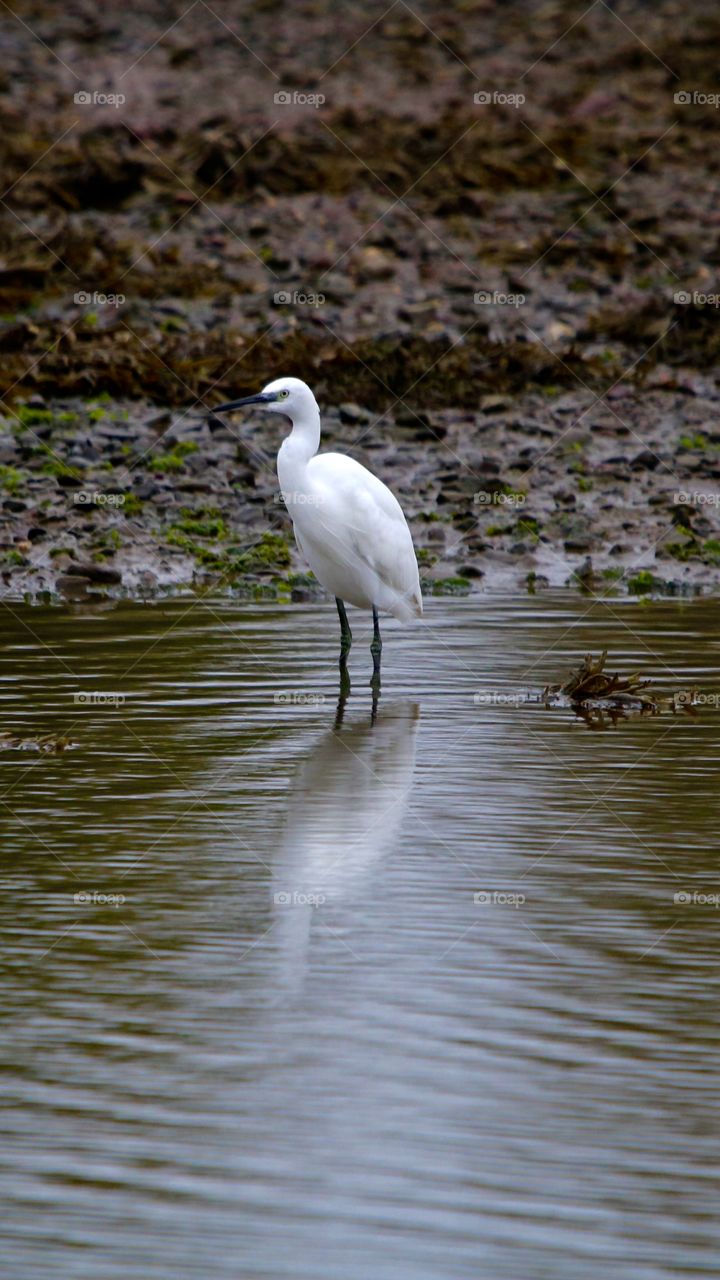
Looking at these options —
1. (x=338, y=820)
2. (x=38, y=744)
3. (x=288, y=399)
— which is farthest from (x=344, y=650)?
(x=338, y=820)

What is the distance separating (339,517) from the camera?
1270 cm

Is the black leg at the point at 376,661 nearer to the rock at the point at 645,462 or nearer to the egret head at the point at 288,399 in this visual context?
the egret head at the point at 288,399

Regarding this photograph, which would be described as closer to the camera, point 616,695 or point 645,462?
point 616,695

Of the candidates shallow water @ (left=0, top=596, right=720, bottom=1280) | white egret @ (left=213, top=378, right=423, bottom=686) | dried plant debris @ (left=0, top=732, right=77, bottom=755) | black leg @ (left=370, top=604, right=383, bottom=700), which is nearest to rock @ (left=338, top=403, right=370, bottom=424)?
white egret @ (left=213, top=378, right=423, bottom=686)

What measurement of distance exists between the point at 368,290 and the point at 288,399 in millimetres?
12047

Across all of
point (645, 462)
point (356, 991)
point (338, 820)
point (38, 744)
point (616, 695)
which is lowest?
point (356, 991)

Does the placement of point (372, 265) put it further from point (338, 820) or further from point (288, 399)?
point (338, 820)

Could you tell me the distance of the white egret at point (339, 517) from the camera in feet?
41.6

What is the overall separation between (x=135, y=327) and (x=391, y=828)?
49.8ft

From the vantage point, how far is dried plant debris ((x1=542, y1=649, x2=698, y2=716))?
11.3 meters

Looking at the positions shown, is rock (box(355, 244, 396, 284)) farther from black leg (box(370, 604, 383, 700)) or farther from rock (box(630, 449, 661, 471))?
black leg (box(370, 604, 383, 700))

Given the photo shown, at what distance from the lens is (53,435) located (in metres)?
19.2

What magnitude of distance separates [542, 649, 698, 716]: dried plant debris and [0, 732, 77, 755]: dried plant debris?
292 cm

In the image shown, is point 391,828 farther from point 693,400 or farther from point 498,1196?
point 693,400
